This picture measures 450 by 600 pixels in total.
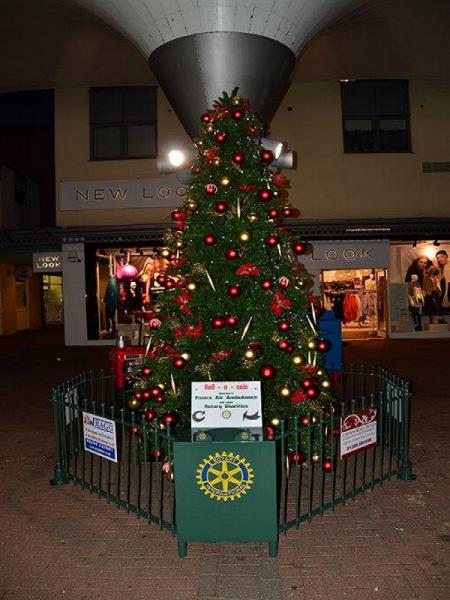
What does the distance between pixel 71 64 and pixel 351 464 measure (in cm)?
1365

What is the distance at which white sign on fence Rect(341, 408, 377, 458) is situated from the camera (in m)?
4.69

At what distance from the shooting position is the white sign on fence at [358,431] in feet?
15.4

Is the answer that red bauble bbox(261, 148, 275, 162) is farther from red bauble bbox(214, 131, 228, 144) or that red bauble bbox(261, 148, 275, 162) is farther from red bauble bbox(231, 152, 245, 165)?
red bauble bbox(214, 131, 228, 144)

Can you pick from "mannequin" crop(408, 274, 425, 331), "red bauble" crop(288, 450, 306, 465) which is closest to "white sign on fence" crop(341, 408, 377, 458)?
"red bauble" crop(288, 450, 306, 465)

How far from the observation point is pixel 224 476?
3840 mm

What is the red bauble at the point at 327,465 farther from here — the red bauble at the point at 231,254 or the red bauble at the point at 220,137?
the red bauble at the point at 220,137

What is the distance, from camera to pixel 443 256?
1767 cm

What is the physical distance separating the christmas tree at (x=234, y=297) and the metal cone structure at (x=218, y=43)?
1599 mm

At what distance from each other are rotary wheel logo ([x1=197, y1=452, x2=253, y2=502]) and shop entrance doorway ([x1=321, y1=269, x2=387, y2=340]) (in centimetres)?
1472

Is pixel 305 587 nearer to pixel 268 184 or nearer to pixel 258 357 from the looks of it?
pixel 258 357

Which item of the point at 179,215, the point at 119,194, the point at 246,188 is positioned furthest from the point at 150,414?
the point at 119,194

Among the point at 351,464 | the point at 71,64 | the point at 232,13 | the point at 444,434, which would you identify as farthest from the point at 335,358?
the point at 71,64

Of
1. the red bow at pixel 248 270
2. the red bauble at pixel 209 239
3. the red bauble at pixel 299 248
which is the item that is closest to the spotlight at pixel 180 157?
the red bauble at pixel 209 239

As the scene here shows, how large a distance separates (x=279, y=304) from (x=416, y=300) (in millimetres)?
13511
